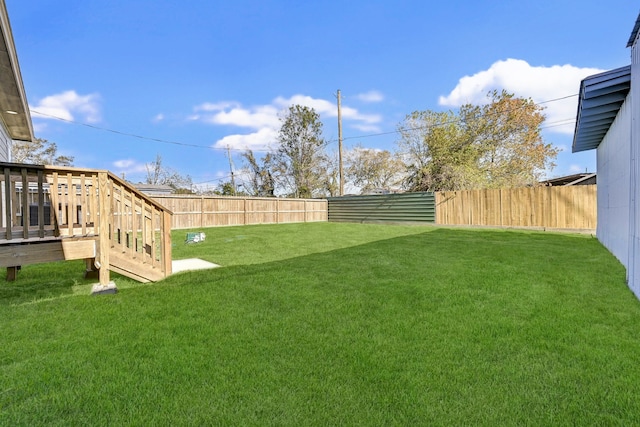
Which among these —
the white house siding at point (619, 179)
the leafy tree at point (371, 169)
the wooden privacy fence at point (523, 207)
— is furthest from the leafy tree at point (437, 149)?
the white house siding at point (619, 179)

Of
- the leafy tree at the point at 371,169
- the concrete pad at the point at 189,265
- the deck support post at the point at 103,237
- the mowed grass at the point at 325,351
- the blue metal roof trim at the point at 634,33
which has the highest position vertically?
the leafy tree at the point at 371,169

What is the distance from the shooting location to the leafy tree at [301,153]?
71.8ft

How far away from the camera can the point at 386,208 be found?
15594 mm

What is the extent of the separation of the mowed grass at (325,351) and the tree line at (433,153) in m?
15.3

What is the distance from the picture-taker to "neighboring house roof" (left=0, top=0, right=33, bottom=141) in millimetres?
3871

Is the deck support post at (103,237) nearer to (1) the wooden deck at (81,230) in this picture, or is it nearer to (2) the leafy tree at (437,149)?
(1) the wooden deck at (81,230)

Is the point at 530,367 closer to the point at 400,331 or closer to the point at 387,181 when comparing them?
the point at 400,331

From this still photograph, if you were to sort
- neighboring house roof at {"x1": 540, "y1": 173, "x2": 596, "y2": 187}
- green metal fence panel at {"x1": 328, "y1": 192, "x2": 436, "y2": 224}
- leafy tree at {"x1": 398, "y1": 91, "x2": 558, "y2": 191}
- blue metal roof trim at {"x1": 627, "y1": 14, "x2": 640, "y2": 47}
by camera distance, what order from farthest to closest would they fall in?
leafy tree at {"x1": 398, "y1": 91, "x2": 558, "y2": 191}, green metal fence panel at {"x1": 328, "y1": 192, "x2": 436, "y2": 224}, neighboring house roof at {"x1": 540, "y1": 173, "x2": 596, "y2": 187}, blue metal roof trim at {"x1": 627, "y1": 14, "x2": 640, "y2": 47}

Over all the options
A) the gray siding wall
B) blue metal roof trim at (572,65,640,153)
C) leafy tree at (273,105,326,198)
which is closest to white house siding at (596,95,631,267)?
blue metal roof trim at (572,65,640,153)

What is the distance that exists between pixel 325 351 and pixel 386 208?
45.5 ft

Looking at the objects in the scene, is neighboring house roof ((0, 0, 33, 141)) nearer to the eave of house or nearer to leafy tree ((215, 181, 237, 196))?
the eave of house

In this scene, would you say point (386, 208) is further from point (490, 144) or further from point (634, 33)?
point (634, 33)

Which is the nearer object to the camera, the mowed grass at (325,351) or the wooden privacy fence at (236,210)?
the mowed grass at (325,351)

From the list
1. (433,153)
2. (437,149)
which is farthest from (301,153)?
(437,149)
